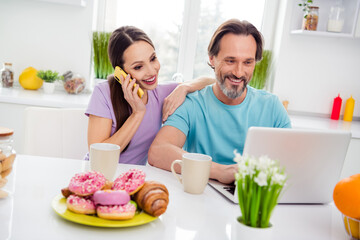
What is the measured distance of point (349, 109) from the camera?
313 cm

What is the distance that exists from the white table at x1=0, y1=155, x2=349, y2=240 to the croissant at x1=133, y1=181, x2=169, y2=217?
4 cm

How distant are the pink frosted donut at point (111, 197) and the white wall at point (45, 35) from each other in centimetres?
240

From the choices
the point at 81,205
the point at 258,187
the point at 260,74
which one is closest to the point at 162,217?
the point at 81,205

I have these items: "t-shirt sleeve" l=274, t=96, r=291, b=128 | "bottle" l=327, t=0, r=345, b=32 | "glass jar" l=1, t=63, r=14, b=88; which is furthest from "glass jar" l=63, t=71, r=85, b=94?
"bottle" l=327, t=0, r=345, b=32

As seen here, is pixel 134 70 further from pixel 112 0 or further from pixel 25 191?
pixel 112 0

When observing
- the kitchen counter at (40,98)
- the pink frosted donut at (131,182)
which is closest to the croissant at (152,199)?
the pink frosted donut at (131,182)

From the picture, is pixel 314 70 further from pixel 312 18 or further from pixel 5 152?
pixel 5 152

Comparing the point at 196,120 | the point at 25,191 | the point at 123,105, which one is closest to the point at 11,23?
the point at 123,105

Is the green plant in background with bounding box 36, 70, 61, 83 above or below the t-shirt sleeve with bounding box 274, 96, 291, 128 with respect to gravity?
below

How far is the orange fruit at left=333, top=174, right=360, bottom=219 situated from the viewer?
87 centimetres

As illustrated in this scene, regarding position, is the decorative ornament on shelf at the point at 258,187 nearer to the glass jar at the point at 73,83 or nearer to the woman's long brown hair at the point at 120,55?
the woman's long brown hair at the point at 120,55

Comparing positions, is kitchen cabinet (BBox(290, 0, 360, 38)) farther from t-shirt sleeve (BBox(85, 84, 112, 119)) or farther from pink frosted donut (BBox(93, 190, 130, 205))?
pink frosted donut (BBox(93, 190, 130, 205))

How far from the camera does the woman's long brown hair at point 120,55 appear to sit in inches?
64.1

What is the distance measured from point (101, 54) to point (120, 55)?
138 centimetres
